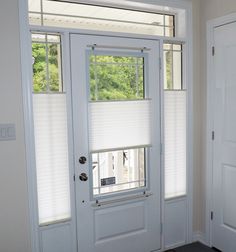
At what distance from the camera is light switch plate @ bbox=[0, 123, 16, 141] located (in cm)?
202

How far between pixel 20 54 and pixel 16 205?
1.16 metres

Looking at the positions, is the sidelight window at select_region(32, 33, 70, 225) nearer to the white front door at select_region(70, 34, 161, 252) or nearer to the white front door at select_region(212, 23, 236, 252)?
the white front door at select_region(70, 34, 161, 252)

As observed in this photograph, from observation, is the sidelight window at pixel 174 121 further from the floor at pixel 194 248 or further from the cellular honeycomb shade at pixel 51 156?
the cellular honeycomb shade at pixel 51 156

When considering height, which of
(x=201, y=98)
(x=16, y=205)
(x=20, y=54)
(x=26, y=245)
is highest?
(x=20, y=54)

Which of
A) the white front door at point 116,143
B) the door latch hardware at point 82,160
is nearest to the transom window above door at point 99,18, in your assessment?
the white front door at point 116,143

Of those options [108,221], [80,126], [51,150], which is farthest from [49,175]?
[108,221]

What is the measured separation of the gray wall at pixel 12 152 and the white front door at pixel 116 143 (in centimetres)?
44

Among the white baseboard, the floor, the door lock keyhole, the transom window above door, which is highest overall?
the transom window above door

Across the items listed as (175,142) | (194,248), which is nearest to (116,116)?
(175,142)

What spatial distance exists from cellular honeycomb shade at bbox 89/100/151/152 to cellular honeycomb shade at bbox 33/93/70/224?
0.26 m

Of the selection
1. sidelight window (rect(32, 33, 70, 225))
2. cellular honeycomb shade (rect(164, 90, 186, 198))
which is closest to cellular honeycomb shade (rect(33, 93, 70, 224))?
sidelight window (rect(32, 33, 70, 225))

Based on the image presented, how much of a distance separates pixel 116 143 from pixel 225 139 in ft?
3.43

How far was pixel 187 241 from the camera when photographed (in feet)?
9.46

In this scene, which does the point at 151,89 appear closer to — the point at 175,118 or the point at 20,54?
the point at 175,118
